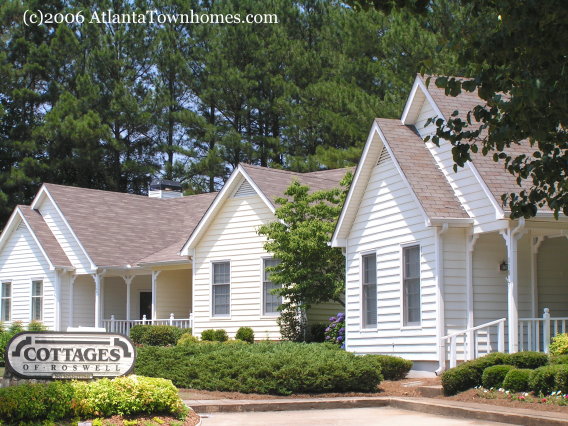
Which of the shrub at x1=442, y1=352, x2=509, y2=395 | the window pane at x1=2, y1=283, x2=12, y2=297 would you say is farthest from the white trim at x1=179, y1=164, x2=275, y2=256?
the shrub at x1=442, y1=352, x2=509, y2=395

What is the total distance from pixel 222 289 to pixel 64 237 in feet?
28.4

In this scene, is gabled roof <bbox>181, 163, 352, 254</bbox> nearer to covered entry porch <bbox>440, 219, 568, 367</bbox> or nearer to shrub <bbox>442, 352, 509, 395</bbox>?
covered entry porch <bbox>440, 219, 568, 367</bbox>

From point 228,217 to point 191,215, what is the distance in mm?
9303

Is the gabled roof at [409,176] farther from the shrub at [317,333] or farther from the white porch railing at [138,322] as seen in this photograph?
the white porch railing at [138,322]

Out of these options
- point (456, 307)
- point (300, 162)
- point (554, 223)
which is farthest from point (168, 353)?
point (300, 162)

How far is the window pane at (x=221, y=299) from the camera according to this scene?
93.9ft

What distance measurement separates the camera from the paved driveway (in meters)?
14.1

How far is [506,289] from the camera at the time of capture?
63.7 ft

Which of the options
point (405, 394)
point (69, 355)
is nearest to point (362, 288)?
point (405, 394)

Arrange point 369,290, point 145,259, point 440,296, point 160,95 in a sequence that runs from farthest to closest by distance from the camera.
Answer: point 160,95 < point 145,259 < point 369,290 < point 440,296

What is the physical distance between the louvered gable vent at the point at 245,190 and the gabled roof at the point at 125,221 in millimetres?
3603

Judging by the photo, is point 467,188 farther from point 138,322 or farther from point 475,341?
point 138,322

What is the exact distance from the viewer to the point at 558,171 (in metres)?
9.29

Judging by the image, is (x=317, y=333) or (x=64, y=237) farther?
(x=64, y=237)
